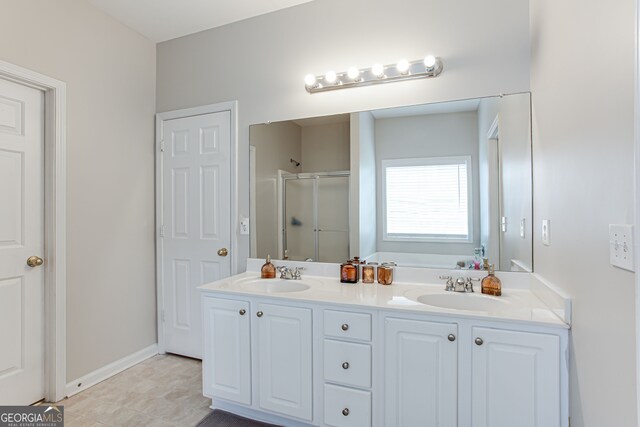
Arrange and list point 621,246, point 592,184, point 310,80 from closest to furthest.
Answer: point 621,246, point 592,184, point 310,80

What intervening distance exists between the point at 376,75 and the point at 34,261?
7.66 feet

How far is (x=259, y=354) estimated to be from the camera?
1813mm

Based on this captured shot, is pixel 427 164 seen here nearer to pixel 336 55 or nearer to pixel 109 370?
pixel 336 55

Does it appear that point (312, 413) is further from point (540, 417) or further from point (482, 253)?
point (482, 253)

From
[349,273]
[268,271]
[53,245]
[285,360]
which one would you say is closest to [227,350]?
[285,360]

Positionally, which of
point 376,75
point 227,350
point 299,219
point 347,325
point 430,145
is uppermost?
point 376,75

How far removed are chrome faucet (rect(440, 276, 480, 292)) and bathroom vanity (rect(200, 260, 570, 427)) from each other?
0.11 feet

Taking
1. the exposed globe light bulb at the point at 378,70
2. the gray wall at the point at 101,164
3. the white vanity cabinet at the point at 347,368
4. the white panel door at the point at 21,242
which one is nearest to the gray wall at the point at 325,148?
the exposed globe light bulb at the point at 378,70

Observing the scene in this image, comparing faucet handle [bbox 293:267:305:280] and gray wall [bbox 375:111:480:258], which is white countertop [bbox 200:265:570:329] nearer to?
faucet handle [bbox 293:267:305:280]

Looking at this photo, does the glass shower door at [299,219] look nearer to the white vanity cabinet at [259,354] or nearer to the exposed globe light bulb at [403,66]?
the white vanity cabinet at [259,354]

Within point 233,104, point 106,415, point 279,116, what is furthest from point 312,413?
point 233,104

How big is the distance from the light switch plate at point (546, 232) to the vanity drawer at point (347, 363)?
Answer: 947 mm

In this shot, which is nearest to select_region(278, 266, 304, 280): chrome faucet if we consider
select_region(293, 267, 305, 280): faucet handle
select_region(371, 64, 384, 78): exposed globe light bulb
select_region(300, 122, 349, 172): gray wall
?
select_region(293, 267, 305, 280): faucet handle

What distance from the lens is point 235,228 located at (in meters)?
2.51
